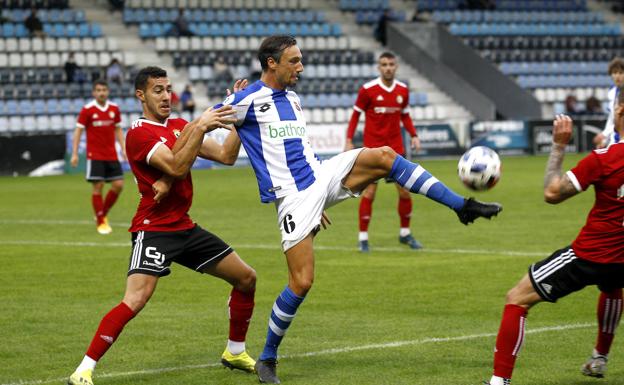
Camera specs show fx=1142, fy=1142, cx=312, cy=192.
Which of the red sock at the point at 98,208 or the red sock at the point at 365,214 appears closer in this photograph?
the red sock at the point at 365,214

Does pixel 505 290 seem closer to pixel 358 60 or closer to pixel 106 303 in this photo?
pixel 106 303

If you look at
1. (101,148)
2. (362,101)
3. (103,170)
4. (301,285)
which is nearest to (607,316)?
(301,285)

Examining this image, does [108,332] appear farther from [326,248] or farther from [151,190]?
[326,248]

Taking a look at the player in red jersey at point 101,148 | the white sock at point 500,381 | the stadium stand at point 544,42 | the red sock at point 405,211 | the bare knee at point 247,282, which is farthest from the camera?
the stadium stand at point 544,42

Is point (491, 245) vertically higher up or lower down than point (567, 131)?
lower down

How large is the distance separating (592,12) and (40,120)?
986 inches

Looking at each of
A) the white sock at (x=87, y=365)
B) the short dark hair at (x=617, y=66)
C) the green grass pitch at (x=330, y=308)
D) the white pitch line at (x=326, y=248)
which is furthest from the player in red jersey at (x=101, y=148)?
the white sock at (x=87, y=365)

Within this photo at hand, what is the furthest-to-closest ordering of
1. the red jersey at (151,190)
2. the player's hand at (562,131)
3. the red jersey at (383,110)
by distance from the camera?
the red jersey at (383,110)
the red jersey at (151,190)
the player's hand at (562,131)

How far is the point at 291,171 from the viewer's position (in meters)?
7.58

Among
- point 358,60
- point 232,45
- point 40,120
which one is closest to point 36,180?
point 40,120

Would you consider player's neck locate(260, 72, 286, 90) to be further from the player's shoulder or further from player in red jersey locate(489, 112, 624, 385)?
player in red jersey locate(489, 112, 624, 385)

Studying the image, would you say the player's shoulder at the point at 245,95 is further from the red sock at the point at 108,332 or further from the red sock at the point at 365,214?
the red sock at the point at 365,214

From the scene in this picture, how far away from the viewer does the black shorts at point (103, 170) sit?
18.1 metres

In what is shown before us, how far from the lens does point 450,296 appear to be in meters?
11.0
